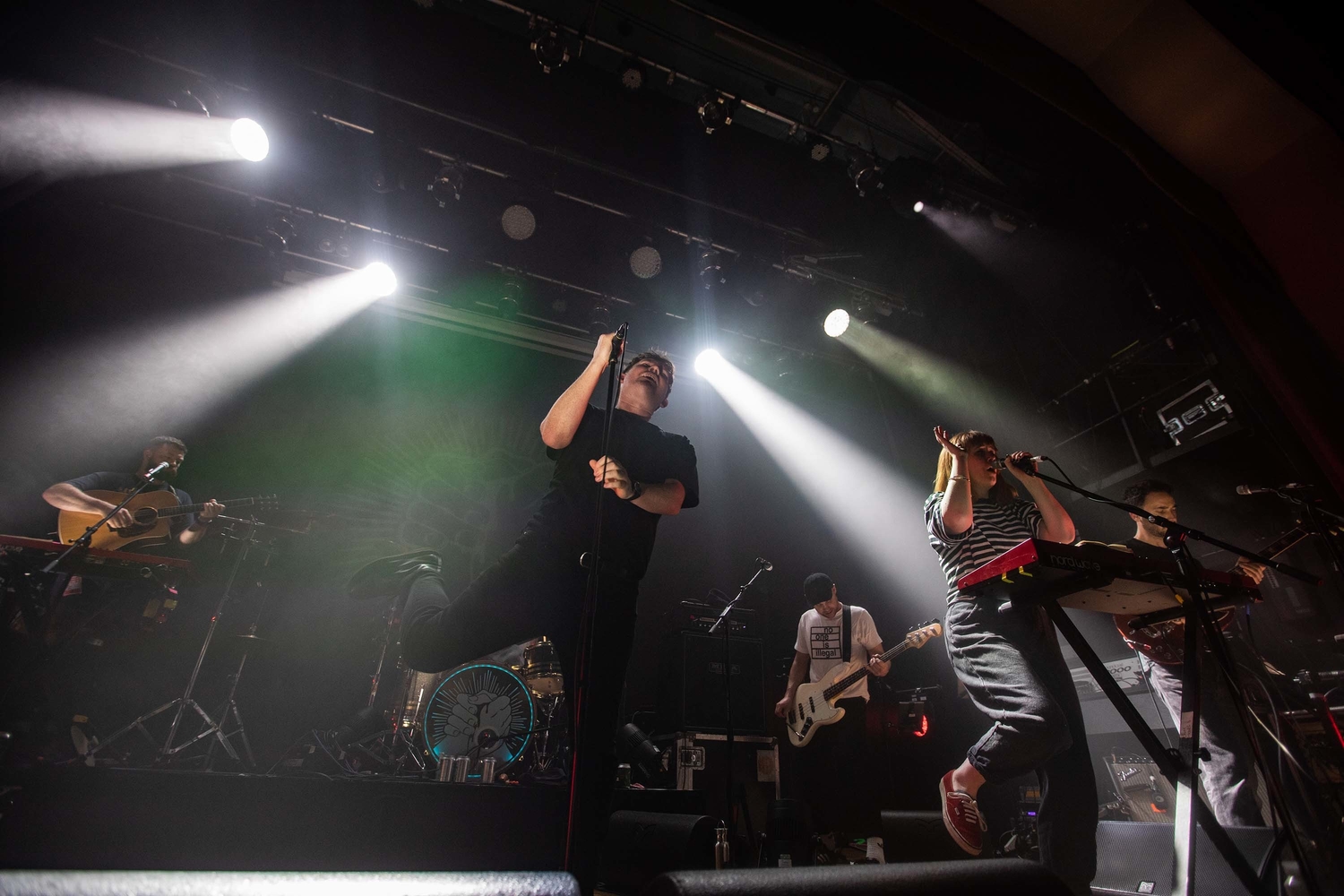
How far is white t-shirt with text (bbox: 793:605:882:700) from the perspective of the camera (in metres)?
4.70

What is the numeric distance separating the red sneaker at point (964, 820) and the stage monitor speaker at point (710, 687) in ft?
8.71

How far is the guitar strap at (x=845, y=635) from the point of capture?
15.4 feet

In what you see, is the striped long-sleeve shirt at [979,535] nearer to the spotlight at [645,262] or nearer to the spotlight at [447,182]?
the spotlight at [645,262]

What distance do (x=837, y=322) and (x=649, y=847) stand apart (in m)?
4.92

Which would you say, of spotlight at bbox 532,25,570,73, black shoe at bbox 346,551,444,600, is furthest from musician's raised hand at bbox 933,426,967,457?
spotlight at bbox 532,25,570,73

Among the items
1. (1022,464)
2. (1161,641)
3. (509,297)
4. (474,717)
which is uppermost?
(509,297)

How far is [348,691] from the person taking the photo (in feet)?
15.6

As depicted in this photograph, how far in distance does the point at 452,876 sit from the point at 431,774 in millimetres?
3869

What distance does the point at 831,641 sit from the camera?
15.8 ft

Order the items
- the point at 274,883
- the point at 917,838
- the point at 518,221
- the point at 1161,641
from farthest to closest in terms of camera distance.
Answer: the point at 518,221, the point at 917,838, the point at 1161,641, the point at 274,883

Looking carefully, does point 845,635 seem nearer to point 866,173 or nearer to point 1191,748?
point 1191,748

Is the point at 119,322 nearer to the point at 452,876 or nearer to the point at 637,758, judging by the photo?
the point at 637,758

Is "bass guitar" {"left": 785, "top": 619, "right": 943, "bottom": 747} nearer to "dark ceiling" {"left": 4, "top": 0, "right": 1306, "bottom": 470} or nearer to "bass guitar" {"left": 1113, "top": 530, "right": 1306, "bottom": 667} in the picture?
"bass guitar" {"left": 1113, "top": 530, "right": 1306, "bottom": 667}

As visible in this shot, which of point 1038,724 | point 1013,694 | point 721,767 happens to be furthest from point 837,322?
point 1038,724
